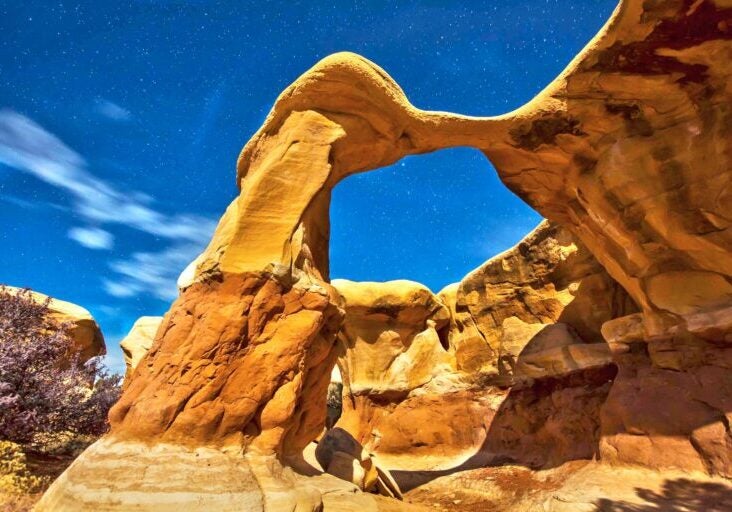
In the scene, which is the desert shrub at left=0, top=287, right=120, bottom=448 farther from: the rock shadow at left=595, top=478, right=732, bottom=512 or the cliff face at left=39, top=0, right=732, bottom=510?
the rock shadow at left=595, top=478, right=732, bottom=512

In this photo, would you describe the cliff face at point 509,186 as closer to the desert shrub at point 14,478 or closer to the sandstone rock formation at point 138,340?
the desert shrub at point 14,478

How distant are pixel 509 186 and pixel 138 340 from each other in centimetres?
1635

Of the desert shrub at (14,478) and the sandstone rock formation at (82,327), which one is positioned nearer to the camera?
the desert shrub at (14,478)

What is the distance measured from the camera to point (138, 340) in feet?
61.8

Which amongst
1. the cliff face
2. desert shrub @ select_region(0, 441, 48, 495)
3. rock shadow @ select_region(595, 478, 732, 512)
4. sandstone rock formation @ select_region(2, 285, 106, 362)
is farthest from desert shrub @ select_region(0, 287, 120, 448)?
rock shadow @ select_region(595, 478, 732, 512)

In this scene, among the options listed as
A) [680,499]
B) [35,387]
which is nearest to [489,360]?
[680,499]

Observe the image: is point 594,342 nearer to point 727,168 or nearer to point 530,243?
point 530,243

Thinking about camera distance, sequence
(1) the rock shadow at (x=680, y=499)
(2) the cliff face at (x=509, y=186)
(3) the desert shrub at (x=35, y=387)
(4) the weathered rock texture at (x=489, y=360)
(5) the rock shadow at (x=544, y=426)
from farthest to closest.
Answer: (4) the weathered rock texture at (x=489, y=360)
(5) the rock shadow at (x=544, y=426)
(3) the desert shrub at (x=35, y=387)
(1) the rock shadow at (x=680, y=499)
(2) the cliff face at (x=509, y=186)

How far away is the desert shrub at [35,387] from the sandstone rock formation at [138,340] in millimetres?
7820

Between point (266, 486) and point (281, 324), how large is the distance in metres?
2.12

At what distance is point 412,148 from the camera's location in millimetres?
9000

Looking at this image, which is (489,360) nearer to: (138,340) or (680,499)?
(680,499)

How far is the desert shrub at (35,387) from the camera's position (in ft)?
23.9

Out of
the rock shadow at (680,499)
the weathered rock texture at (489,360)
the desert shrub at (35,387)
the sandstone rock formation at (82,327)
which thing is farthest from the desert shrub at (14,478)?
the sandstone rock formation at (82,327)
